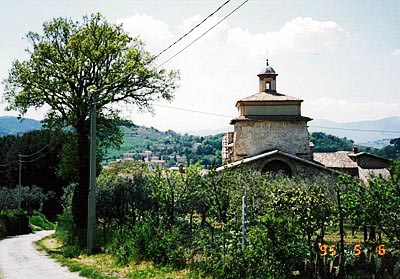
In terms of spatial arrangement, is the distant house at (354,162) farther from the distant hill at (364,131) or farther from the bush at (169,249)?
the bush at (169,249)

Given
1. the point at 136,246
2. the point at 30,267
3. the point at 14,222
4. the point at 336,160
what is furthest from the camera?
the point at 336,160

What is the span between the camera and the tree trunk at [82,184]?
85.7 feet

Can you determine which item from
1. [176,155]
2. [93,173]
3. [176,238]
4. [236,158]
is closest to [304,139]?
[236,158]

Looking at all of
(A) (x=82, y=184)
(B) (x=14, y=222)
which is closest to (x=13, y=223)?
(B) (x=14, y=222)

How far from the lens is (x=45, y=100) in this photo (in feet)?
84.6

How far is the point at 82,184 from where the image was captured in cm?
2666

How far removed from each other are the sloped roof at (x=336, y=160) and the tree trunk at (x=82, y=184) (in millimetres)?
32531

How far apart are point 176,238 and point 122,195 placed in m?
8.82

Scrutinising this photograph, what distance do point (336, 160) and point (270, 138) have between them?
11131 millimetres

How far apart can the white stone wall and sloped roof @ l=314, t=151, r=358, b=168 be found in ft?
21.6

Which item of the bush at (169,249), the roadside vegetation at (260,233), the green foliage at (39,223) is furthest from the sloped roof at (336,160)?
the bush at (169,249)

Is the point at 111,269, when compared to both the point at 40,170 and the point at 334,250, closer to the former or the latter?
the point at 334,250

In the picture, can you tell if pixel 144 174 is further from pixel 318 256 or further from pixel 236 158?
pixel 236 158

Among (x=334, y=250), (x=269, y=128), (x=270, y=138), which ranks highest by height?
(x=269, y=128)
